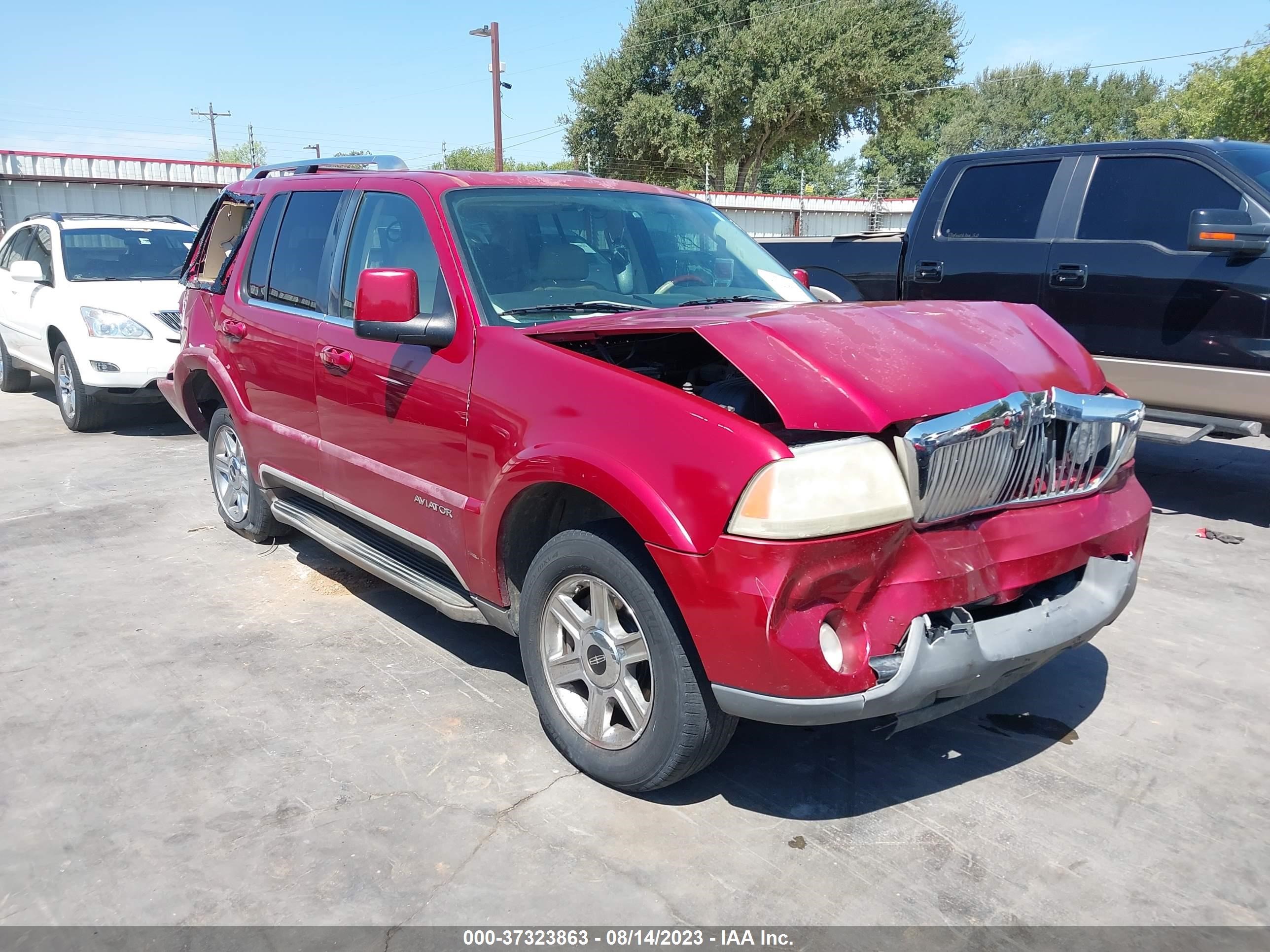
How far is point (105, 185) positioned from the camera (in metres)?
30.0

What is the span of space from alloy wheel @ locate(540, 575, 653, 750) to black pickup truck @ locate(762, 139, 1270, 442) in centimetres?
388

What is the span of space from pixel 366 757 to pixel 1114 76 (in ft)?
279

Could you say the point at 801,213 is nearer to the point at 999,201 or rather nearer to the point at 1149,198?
the point at 999,201

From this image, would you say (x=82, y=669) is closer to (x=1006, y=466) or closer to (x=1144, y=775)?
(x=1006, y=466)

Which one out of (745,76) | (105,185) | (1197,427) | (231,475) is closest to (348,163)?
(231,475)

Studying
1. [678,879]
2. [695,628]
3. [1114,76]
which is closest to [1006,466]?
[695,628]

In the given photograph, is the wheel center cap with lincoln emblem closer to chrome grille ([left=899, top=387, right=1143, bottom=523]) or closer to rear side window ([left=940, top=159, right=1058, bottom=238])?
chrome grille ([left=899, top=387, right=1143, bottom=523])

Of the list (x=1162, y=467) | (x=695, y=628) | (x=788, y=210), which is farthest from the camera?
(x=788, y=210)

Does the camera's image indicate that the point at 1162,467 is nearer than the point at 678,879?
No

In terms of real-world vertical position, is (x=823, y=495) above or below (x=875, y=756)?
above

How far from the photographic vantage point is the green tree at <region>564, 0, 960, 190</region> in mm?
34719

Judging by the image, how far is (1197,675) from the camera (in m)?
3.93

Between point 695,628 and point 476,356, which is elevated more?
point 476,356

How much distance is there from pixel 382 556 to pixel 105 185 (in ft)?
103
